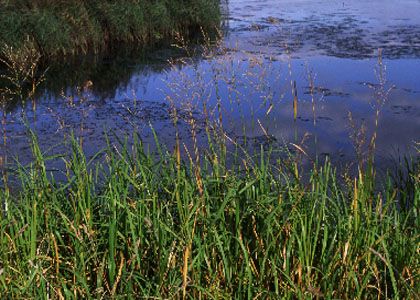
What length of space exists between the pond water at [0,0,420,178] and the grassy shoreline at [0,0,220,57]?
18.3 inches

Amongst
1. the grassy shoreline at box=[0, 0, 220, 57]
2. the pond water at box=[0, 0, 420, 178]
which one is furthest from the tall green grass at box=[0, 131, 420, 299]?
the grassy shoreline at box=[0, 0, 220, 57]

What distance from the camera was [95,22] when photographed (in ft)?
38.4

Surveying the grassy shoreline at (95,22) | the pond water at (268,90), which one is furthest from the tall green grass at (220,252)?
the grassy shoreline at (95,22)

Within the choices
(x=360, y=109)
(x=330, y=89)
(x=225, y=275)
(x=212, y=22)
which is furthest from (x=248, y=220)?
(x=212, y=22)

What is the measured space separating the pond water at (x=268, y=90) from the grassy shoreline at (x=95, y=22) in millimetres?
464

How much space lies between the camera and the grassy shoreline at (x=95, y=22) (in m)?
10.4

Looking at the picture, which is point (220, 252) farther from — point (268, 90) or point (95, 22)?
point (95, 22)

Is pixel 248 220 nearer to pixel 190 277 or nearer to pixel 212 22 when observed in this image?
pixel 190 277

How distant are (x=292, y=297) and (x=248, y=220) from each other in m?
0.45

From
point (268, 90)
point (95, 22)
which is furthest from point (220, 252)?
point (95, 22)

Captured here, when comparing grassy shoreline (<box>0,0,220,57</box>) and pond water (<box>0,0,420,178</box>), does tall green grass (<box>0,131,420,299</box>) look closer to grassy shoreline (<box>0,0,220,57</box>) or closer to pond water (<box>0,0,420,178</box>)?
pond water (<box>0,0,420,178</box>)

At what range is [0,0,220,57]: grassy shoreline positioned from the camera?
10.4m

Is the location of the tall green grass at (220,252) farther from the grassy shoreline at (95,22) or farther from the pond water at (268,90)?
the grassy shoreline at (95,22)

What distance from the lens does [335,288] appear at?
101 inches
